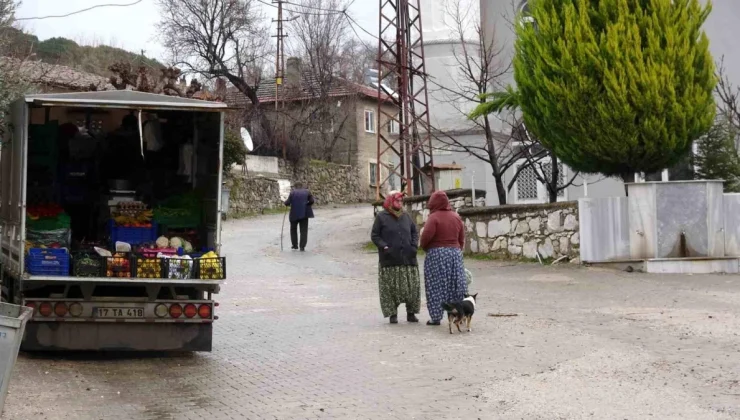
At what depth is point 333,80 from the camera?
166 feet

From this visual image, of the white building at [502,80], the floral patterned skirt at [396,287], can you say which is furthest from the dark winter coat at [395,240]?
the white building at [502,80]

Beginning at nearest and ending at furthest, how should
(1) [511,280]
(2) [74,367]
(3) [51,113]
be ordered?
(2) [74,367] → (3) [51,113] → (1) [511,280]

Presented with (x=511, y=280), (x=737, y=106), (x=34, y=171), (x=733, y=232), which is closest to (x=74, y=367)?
(x=34, y=171)

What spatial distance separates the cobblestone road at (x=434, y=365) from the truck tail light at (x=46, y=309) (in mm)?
526

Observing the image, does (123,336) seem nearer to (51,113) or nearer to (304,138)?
(51,113)

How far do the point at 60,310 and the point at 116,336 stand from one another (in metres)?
0.61

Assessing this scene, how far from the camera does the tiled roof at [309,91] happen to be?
49562 mm

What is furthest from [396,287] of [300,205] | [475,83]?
[475,83]

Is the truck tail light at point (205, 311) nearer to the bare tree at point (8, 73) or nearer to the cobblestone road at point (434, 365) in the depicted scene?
the cobblestone road at point (434, 365)

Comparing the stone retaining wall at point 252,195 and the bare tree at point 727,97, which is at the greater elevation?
the bare tree at point 727,97

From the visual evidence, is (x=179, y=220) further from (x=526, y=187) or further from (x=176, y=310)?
(x=526, y=187)

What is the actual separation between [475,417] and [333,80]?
43867 millimetres

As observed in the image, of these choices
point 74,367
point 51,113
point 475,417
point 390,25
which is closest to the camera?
point 475,417

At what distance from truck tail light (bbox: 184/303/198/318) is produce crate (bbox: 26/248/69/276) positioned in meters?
1.25
